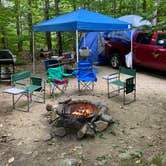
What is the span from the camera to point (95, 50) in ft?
38.7

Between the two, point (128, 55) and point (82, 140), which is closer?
point (82, 140)

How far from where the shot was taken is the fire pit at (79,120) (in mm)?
4565

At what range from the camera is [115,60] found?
10688 mm

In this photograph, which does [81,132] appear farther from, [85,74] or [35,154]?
[85,74]

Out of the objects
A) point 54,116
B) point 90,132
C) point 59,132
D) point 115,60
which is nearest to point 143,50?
point 115,60

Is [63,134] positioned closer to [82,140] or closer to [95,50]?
[82,140]

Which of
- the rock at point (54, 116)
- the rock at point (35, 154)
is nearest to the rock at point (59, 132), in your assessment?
the rock at point (54, 116)

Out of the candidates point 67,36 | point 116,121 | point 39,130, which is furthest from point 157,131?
point 67,36

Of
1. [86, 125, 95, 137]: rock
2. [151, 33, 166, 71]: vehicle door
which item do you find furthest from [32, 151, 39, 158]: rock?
[151, 33, 166, 71]: vehicle door

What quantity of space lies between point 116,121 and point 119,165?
1443 millimetres

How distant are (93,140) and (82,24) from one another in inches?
172

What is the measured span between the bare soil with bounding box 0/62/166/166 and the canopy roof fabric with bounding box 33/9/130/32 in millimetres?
2640

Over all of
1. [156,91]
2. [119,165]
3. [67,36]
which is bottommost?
[119,165]

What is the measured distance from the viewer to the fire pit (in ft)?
15.0
